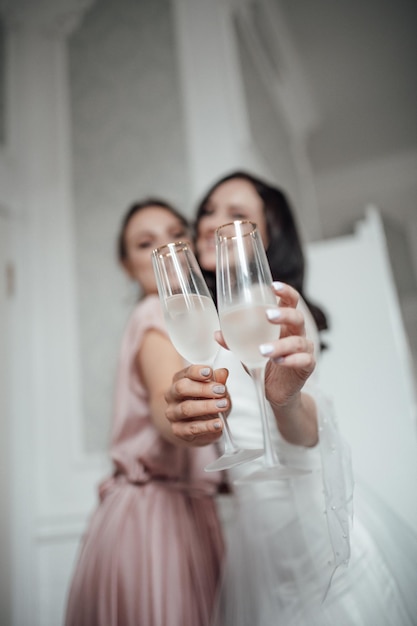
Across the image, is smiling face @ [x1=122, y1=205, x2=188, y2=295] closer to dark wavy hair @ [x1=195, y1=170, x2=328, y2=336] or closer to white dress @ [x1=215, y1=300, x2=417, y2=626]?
dark wavy hair @ [x1=195, y1=170, x2=328, y2=336]

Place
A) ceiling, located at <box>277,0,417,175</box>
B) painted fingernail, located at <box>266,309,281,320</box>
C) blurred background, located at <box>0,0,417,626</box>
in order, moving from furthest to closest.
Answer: ceiling, located at <box>277,0,417,175</box> → blurred background, located at <box>0,0,417,626</box> → painted fingernail, located at <box>266,309,281,320</box>

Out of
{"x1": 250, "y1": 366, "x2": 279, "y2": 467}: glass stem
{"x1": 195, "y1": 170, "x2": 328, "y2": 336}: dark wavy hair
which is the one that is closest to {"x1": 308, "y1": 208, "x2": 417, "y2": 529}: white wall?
{"x1": 195, "y1": 170, "x2": 328, "y2": 336}: dark wavy hair

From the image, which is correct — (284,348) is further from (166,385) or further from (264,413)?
(166,385)

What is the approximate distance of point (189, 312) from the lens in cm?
55

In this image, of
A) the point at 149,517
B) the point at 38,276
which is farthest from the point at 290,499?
the point at 38,276

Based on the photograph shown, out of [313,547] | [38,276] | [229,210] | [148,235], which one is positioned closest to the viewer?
[313,547]

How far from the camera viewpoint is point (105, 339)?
1570 millimetres

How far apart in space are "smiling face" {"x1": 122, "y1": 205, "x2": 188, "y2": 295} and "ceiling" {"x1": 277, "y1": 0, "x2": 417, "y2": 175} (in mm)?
1734

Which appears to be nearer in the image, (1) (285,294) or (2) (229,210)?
(1) (285,294)

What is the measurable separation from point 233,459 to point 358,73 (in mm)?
2970

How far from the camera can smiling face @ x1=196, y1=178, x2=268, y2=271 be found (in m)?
0.92

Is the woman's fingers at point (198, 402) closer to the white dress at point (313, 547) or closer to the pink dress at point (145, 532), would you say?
the white dress at point (313, 547)

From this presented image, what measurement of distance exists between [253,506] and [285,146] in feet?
7.86

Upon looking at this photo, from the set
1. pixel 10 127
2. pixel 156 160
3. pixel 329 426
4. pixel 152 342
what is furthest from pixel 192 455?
pixel 10 127
